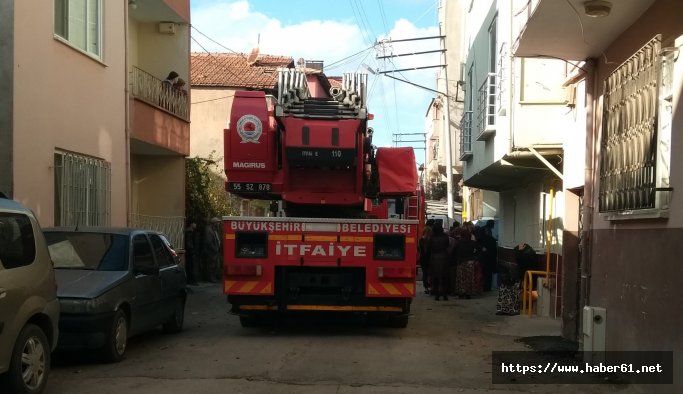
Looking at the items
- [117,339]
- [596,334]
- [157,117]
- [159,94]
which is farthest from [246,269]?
[159,94]

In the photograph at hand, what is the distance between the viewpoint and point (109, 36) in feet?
45.2

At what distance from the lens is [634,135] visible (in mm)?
7469

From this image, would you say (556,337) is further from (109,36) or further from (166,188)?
(166,188)

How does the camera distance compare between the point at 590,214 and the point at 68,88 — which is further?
the point at 68,88

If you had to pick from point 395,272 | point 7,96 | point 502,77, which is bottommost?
point 395,272

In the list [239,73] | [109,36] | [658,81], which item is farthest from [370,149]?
[239,73]

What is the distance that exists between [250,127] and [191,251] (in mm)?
9239

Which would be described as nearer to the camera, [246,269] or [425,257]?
[246,269]

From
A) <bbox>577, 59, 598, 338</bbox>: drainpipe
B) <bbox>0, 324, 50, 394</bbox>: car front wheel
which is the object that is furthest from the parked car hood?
<bbox>577, 59, 598, 338</bbox>: drainpipe

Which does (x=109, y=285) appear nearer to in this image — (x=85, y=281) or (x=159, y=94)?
(x=85, y=281)

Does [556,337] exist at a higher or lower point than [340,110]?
lower

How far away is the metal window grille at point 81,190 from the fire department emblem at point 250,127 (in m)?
3.37

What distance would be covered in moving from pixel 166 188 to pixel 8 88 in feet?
Answer: 27.2

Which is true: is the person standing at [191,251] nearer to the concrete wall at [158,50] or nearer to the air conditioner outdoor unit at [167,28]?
the concrete wall at [158,50]
